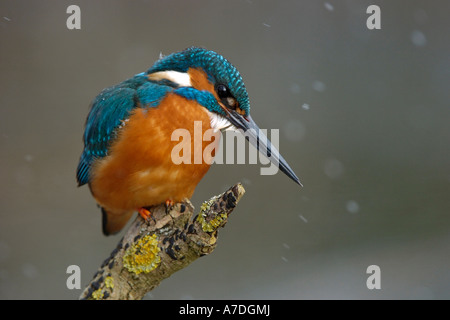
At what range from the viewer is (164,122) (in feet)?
5.85

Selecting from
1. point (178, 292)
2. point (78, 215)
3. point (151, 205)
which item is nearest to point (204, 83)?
point (151, 205)

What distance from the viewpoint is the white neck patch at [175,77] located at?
1833 mm

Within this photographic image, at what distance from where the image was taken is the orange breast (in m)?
1.78

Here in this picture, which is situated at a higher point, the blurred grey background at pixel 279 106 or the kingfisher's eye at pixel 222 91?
the blurred grey background at pixel 279 106

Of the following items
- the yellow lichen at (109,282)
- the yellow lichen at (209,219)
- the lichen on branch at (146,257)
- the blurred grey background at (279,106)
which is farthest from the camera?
the blurred grey background at (279,106)

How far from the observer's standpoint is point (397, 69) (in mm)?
3893

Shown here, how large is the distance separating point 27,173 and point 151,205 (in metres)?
2.19

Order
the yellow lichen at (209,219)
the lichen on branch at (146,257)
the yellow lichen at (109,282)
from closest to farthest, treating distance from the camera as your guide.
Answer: the yellow lichen at (209,219), the lichen on branch at (146,257), the yellow lichen at (109,282)

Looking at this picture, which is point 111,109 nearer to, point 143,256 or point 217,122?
point 217,122

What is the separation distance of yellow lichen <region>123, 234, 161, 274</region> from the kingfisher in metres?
0.10

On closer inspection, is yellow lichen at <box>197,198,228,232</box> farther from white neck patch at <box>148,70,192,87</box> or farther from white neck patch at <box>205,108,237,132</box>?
white neck patch at <box>148,70,192,87</box>

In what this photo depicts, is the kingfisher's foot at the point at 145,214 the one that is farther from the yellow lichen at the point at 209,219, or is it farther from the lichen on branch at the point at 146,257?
the yellow lichen at the point at 209,219

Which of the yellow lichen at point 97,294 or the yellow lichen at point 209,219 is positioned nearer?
the yellow lichen at point 209,219

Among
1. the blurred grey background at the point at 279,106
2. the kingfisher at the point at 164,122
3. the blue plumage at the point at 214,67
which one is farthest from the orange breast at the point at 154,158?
the blurred grey background at the point at 279,106
